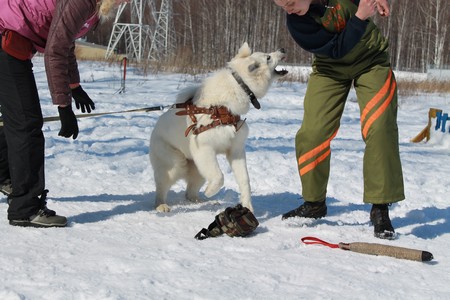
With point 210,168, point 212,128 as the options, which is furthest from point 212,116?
point 210,168

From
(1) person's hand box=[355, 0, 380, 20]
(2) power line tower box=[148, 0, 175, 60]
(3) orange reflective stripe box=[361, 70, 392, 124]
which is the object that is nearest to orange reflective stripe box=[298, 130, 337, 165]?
(3) orange reflective stripe box=[361, 70, 392, 124]

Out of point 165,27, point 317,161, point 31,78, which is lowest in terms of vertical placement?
point 317,161

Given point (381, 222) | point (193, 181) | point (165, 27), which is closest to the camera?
point (381, 222)

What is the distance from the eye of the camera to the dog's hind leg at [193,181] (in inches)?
149

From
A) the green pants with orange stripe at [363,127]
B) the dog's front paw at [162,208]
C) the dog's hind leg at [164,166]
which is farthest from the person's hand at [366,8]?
the dog's front paw at [162,208]

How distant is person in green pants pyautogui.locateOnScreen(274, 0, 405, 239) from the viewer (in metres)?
2.87

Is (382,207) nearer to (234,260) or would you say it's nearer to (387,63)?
(387,63)

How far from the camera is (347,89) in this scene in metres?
3.22

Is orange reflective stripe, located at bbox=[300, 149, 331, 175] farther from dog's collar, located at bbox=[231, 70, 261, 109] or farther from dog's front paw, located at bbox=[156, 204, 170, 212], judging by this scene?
dog's front paw, located at bbox=[156, 204, 170, 212]

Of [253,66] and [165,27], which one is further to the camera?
[165,27]

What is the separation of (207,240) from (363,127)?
105 centimetres

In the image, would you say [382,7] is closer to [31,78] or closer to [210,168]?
[210,168]

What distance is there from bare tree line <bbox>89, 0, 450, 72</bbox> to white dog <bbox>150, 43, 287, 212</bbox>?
26452 mm

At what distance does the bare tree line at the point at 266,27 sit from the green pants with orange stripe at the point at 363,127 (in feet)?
88.4
